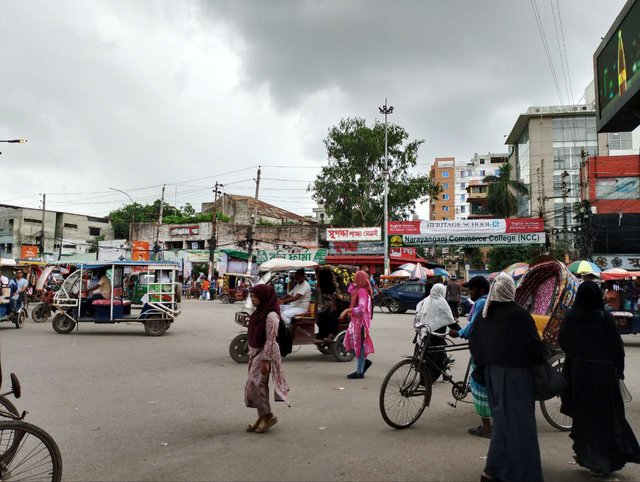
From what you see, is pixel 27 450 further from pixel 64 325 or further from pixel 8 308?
pixel 8 308

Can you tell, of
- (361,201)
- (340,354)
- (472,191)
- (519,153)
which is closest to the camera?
(340,354)

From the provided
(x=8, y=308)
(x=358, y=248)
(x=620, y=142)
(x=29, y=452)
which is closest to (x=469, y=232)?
(x=358, y=248)

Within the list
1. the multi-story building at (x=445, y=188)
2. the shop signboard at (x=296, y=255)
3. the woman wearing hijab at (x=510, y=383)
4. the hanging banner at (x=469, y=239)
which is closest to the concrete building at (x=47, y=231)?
the shop signboard at (x=296, y=255)

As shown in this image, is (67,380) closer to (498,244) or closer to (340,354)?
(340,354)

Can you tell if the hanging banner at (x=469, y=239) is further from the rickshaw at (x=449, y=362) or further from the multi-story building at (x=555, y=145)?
the rickshaw at (x=449, y=362)

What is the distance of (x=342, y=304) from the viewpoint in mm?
10312

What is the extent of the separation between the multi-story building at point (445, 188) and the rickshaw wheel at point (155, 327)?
Answer: 9062cm

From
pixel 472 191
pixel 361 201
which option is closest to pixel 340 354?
pixel 361 201

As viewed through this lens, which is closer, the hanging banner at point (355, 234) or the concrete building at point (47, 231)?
the hanging banner at point (355, 234)

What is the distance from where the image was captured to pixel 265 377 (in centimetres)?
532

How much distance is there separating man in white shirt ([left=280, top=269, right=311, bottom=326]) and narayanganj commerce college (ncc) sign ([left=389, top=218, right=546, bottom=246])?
25.2m

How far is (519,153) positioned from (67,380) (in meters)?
63.0

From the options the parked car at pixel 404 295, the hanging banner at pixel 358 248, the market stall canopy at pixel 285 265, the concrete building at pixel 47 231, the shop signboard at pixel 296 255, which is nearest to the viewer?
the market stall canopy at pixel 285 265

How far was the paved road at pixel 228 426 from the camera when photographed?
4.19m
